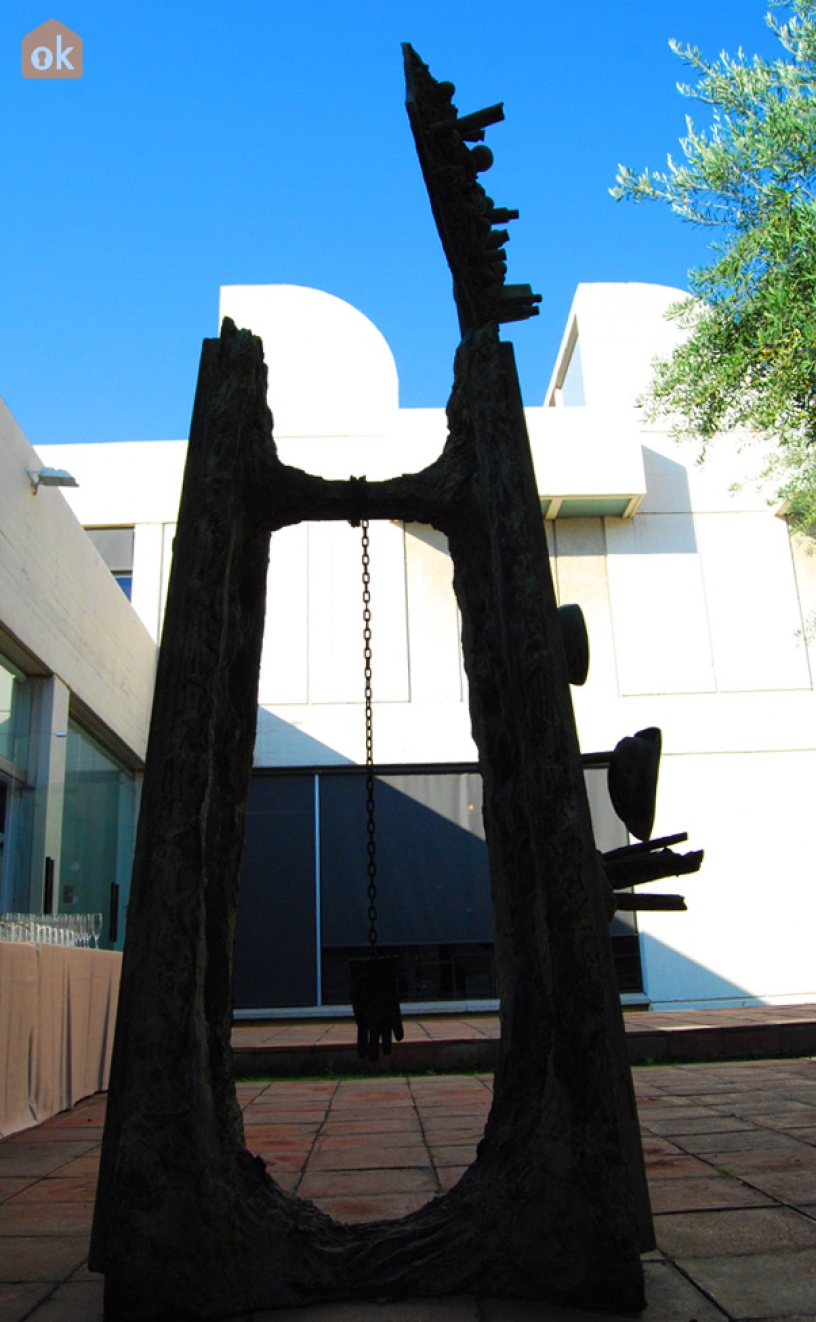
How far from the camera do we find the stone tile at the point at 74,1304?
2.22 metres

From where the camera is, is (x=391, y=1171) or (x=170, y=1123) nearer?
(x=170, y=1123)

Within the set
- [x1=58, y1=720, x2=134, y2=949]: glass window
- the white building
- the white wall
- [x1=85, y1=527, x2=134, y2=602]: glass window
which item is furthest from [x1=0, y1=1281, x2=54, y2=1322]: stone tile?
[x1=85, y1=527, x2=134, y2=602]: glass window

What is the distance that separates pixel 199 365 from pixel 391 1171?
112 inches

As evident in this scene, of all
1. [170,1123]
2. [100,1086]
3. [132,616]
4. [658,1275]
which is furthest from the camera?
[132,616]

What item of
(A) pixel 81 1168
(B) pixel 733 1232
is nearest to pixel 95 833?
(A) pixel 81 1168

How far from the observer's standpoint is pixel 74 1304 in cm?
232

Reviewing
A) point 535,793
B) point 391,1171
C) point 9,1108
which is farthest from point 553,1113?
point 9,1108

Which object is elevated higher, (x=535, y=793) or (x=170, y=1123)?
(x=535, y=793)

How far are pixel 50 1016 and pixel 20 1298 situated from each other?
11.2ft

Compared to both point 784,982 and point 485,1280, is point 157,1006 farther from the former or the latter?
point 784,982

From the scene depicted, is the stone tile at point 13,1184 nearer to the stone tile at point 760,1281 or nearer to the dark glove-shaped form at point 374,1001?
the dark glove-shaped form at point 374,1001

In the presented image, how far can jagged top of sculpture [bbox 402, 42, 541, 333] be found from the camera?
3312 millimetres

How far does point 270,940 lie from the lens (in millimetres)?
11508

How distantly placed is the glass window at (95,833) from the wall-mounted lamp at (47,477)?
2748 mm
